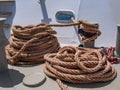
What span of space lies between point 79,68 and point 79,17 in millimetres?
952

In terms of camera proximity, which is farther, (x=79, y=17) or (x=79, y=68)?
(x=79, y=17)

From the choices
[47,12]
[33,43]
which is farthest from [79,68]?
[47,12]

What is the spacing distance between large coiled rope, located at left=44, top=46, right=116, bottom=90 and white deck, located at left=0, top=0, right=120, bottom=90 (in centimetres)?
4

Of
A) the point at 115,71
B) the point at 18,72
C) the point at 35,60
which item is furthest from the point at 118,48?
the point at 18,72

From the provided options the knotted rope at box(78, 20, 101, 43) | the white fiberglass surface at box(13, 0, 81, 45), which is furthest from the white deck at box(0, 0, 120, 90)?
the knotted rope at box(78, 20, 101, 43)

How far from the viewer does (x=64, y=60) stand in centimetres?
194

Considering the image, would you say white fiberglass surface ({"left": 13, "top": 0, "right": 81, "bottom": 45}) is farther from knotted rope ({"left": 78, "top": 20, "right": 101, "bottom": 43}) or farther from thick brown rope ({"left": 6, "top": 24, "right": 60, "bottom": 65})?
thick brown rope ({"left": 6, "top": 24, "right": 60, "bottom": 65})

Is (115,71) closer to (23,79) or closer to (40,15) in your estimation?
(23,79)

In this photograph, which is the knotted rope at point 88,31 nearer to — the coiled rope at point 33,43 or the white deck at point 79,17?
the coiled rope at point 33,43

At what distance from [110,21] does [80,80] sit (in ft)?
3.25

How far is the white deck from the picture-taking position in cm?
187

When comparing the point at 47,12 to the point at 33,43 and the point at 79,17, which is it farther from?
the point at 33,43

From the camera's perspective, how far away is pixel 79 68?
1884 millimetres

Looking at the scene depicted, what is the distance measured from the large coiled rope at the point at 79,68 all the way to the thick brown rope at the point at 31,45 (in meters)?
0.29
